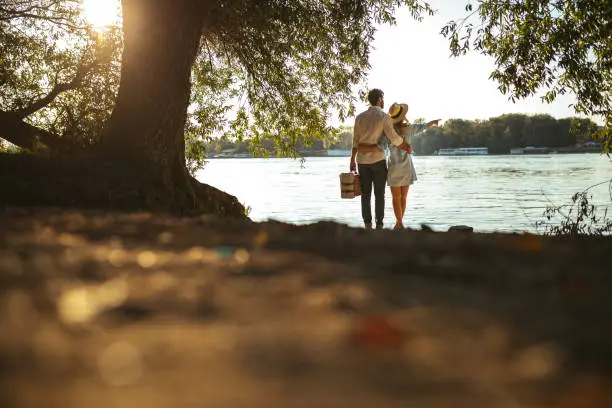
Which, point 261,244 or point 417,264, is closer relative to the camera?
point 417,264

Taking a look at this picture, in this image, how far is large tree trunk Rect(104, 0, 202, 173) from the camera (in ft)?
29.9

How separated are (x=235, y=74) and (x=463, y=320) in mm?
15753

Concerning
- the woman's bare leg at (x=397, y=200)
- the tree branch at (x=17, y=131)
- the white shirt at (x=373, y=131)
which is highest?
the tree branch at (x=17, y=131)

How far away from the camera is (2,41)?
16453 mm

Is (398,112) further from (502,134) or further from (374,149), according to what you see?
(502,134)

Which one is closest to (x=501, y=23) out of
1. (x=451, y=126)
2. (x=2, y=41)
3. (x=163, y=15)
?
(x=163, y=15)

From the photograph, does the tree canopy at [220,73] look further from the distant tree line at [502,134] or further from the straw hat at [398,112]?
the distant tree line at [502,134]

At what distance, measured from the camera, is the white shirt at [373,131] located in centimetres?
1123

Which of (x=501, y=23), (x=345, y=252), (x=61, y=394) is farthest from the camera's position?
(x=501, y=23)

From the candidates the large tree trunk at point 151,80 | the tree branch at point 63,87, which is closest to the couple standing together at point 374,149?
the large tree trunk at point 151,80

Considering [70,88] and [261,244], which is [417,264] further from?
[70,88]

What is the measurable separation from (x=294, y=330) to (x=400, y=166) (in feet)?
34.5

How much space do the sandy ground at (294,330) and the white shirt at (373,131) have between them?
25.6 ft

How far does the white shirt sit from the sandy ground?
25.6ft
